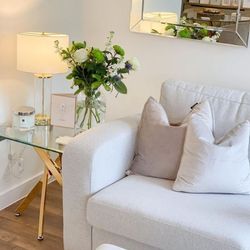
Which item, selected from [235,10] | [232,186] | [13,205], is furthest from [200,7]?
[13,205]

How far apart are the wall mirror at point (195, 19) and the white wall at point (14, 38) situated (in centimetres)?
50

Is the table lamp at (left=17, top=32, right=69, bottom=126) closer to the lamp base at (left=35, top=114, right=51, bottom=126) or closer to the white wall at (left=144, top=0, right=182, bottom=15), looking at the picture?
the lamp base at (left=35, top=114, right=51, bottom=126)

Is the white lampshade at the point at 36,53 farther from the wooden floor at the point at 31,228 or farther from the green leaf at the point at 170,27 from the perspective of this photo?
the wooden floor at the point at 31,228

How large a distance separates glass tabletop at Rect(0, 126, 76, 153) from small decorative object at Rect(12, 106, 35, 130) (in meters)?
0.03

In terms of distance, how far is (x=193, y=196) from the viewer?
92.0 inches

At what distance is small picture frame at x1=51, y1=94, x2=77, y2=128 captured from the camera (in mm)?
2807

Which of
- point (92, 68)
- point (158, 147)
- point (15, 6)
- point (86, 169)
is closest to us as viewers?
point (86, 169)

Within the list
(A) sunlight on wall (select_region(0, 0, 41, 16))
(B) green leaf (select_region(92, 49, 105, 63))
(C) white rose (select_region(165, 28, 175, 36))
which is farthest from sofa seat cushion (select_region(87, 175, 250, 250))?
(A) sunlight on wall (select_region(0, 0, 41, 16))

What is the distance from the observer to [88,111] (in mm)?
2828

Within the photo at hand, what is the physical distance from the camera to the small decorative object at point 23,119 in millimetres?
2879

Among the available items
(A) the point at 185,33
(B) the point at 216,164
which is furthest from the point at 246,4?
(B) the point at 216,164

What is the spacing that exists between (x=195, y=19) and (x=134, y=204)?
136 cm

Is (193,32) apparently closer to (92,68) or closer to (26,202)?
(92,68)

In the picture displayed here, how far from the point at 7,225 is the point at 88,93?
96cm
